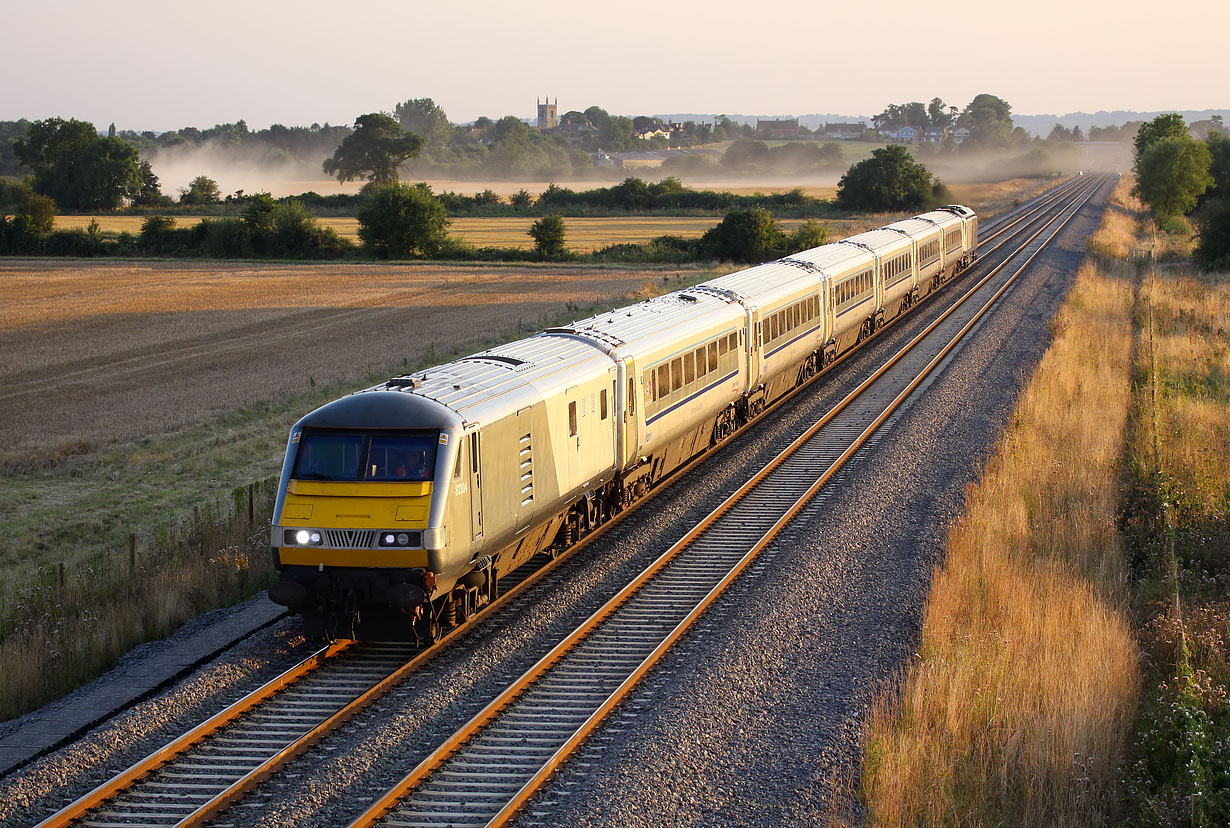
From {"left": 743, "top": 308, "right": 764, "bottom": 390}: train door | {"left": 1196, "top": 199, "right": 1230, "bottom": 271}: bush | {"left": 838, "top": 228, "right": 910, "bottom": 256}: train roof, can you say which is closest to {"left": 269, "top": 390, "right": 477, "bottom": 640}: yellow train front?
{"left": 743, "top": 308, "right": 764, "bottom": 390}: train door

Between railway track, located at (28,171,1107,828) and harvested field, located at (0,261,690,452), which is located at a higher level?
harvested field, located at (0,261,690,452)

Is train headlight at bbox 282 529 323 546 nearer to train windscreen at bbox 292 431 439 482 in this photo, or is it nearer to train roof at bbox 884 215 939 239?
train windscreen at bbox 292 431 439 482

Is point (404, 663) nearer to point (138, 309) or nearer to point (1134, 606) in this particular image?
point (1134, 606)

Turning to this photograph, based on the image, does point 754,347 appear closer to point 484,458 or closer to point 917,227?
point 484,458

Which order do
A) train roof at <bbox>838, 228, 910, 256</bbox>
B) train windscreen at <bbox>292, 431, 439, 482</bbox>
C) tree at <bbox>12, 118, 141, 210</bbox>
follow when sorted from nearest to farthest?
train windscreen at <bbox>292, 431, 439, 482</bbox>, train roof at <bbox>838, 228, 910, 256</bbox>, tree at <bbox>12, 118, 141, 210</bbox>

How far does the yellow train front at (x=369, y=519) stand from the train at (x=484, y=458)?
0.02 meters

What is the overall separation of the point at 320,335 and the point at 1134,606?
3575 cm

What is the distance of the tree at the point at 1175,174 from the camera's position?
67.5m

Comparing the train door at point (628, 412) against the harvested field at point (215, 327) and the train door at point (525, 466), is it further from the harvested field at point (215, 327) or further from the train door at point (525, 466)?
the harvested field at point (215, 327)

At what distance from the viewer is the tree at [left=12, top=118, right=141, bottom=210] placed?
349ft

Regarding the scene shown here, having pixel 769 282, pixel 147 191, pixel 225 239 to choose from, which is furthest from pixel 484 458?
pixel 147 191

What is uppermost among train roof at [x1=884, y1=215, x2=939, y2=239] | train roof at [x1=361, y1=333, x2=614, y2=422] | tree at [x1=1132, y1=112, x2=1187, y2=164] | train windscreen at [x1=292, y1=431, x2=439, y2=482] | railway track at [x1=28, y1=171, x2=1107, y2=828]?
tree at [x1=1132, y1=112, x2=1187, y2=164]

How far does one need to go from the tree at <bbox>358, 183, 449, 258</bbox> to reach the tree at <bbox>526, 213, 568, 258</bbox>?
24.9ft

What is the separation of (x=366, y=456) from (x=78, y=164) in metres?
110
